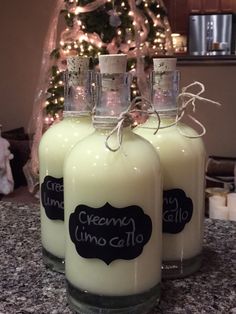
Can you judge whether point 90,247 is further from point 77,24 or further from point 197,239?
point 77,24

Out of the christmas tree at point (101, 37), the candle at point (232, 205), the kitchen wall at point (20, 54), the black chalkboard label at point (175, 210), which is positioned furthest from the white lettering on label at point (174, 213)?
the kitchen wall at point (20, 54)

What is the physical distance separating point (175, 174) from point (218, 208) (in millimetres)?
2033

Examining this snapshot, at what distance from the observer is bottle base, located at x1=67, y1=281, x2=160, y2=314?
589mm

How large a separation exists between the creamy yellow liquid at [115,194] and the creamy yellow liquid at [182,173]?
8 cm

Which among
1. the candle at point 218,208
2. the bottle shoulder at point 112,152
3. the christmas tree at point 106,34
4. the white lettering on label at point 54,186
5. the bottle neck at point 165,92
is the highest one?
the christmas tree at point 106,34

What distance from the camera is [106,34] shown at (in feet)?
8.20

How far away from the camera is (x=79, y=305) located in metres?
0.60

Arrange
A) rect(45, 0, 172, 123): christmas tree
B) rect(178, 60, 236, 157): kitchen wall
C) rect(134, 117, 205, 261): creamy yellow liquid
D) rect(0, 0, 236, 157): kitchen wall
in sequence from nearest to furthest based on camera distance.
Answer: rect(134, 117, 205, 261): creamy yellow liquid
rect(45, 0, 172, 123): christmas tree
rect(178, 60, 236, 157): kitchen wall
rect(0, 0, 236, 157): kitchen wall

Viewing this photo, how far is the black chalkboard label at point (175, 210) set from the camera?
2.22 feet

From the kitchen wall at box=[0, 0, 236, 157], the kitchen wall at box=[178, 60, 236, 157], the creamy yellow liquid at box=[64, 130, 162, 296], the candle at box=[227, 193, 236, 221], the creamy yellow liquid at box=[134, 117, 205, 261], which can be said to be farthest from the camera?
the kitchen wall at box=[0, 0, 236, 157]

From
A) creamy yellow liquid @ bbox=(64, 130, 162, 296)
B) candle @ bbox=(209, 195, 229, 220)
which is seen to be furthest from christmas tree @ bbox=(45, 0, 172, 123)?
creamy yellow liquid @ bbox=(64, 130, 162, 296)

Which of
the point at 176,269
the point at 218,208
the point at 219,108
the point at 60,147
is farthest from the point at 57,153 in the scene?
the point at 219,108

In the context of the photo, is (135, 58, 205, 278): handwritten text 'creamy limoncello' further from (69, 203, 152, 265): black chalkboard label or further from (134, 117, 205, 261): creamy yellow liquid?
(69, 203, 152, 265): black chalkboard label

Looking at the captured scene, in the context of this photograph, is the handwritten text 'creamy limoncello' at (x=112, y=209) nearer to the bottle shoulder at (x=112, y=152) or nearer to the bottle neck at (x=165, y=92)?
the bottle shoulder at (x=112, y=152)
